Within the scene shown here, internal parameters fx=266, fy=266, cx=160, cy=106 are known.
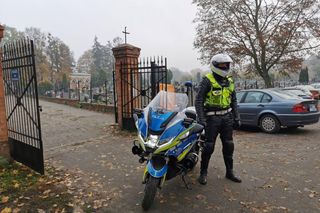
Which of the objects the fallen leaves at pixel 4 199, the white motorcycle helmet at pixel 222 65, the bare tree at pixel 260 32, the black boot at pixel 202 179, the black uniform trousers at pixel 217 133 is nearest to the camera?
the fallen leaves at pixel 4 199

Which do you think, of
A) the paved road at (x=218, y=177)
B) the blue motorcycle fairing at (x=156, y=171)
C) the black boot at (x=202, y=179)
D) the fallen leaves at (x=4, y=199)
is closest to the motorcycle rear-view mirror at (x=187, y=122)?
the blue motorcycle fairing at (x=156, y=171)

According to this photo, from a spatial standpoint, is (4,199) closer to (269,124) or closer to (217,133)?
(217,133)

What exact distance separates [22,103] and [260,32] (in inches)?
698

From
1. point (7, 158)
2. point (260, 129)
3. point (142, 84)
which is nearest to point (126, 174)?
point (7, 158)

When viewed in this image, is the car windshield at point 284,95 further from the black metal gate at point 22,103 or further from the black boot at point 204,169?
the black metal gate at point 22,103

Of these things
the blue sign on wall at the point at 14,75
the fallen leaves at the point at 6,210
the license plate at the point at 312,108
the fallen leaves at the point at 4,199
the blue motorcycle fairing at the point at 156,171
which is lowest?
the fallen leaves at the point at 6,210

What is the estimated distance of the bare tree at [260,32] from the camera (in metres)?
18.5

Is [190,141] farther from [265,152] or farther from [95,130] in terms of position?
[95,130]

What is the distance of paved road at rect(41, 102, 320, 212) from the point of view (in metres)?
3.68

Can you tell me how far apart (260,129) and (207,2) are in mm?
14488

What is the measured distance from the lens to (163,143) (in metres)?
3.50

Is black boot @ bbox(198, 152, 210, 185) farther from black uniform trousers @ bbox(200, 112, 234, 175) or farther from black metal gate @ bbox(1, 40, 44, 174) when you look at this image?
black metal gate @ bbox(1, 40, 44, 174)

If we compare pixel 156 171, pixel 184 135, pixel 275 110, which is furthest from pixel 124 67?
pixel 156 171

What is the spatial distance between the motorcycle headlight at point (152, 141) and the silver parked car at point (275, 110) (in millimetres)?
5777
